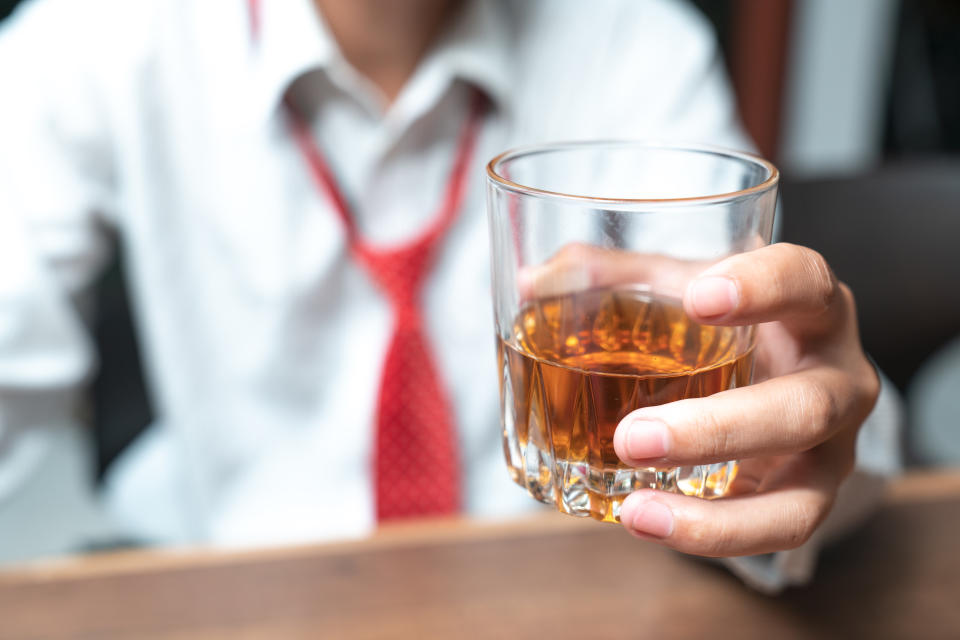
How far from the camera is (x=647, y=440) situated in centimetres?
35

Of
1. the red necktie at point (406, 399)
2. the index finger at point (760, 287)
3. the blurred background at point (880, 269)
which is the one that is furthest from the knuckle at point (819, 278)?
the blurred background at point (880, 269)

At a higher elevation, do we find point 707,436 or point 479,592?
point 707,436

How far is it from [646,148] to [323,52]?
52 centimetres

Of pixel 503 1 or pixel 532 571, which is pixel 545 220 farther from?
pixel 503 1

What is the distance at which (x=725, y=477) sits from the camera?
1.39 ft

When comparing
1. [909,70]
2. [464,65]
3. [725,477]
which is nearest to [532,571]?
[725,477]

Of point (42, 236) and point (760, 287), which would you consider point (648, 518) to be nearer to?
point (760, 287)

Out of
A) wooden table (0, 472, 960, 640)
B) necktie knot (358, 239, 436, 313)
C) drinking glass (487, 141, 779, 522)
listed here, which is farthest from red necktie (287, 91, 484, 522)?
drinking glass (487, 141, 779, 522)

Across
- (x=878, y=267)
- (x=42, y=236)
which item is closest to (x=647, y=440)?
(x=42, y=236)

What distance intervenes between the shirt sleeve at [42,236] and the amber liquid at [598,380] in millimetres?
650

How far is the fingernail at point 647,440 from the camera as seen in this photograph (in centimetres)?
35

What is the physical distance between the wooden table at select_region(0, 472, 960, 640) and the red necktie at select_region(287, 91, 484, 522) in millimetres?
198

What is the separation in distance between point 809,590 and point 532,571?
218 mm

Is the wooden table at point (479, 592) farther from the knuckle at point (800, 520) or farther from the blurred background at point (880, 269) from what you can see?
the blurred background at point (880, 269)
